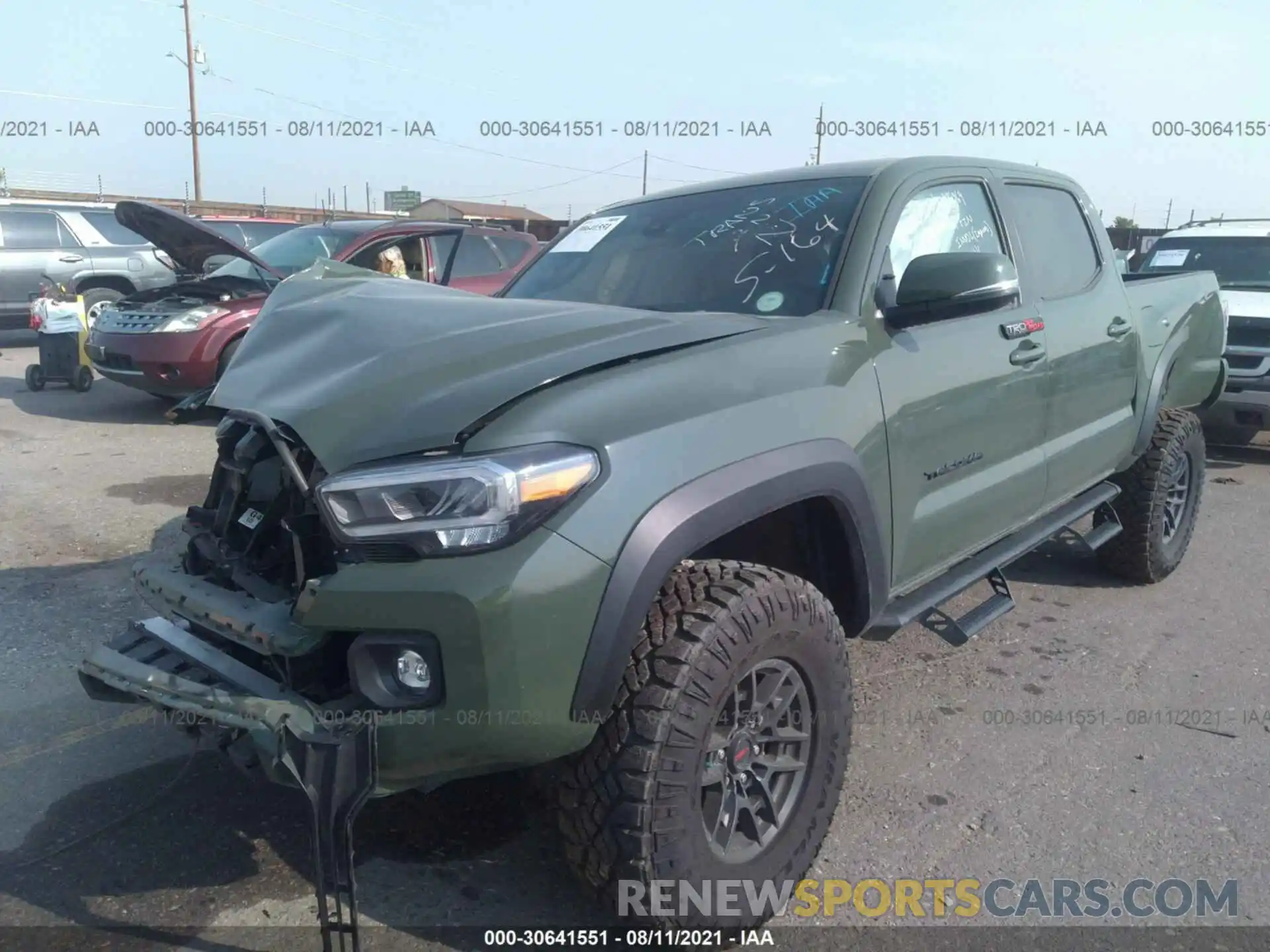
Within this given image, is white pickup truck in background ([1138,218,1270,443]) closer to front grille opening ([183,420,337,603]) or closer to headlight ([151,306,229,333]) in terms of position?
front grille opening ([183,420,337,603])

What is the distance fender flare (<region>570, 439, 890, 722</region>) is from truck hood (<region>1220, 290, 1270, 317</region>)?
665 cm

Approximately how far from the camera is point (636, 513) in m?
2.06

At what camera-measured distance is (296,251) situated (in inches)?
343

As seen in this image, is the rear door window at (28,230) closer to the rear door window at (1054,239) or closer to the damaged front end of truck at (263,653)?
the damaged front end of truck at (263,653)

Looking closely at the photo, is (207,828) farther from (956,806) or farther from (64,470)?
(64,470)

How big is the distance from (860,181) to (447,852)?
2.39 meters

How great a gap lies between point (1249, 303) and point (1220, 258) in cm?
101

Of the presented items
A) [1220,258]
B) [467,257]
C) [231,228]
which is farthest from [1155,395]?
[231,228]

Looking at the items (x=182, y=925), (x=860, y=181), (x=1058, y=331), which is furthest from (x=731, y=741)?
(x=1058, y=331)

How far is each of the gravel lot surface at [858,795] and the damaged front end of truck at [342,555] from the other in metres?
0.33

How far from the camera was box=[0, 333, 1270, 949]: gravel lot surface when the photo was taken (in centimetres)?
255

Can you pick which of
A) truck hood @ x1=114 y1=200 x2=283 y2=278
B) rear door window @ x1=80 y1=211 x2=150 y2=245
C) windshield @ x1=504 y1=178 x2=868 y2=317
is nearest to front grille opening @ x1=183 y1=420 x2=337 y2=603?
windshield @ x1=504 y1=178 x2=868 y2=317

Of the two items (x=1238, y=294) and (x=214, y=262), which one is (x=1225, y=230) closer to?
(x=1238, y=294)

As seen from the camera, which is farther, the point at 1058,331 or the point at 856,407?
the point at 1058,331
